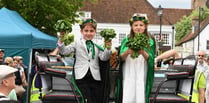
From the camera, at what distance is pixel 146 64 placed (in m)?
4.96

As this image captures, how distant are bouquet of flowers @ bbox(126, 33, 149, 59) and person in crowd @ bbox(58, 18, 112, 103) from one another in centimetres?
59

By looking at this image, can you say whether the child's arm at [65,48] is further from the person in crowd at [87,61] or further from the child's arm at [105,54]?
the child's arm at [105,54]

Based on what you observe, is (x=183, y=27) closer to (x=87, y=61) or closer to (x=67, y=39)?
(x=87, y=61)

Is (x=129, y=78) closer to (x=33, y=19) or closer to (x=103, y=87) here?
(x=103, y=87)

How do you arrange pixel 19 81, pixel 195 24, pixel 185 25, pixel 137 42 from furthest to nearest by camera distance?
pixel 185 25 → pixel 195 24 → pixel 19 81 → pixel 137 42

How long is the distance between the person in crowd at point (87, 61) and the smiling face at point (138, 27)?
0.51 meters

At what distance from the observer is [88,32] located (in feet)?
17.6

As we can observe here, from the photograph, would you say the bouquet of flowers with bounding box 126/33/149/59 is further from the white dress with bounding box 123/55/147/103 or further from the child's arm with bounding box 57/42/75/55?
the child's arm with bounding box 57/42/75/55

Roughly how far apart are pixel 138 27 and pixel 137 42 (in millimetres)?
347

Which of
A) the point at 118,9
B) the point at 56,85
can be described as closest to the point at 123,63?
the point at 56,85

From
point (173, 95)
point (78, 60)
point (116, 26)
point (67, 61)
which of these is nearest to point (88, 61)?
point (78, 60)

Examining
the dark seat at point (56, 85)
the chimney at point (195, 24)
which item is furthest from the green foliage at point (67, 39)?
the chimney at point (195, 24)

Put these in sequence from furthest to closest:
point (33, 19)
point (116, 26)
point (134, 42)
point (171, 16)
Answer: point (171, 16) → point (116, 26) → point (33, 19) → point (134, 42)

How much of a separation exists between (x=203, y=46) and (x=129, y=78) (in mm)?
60783
